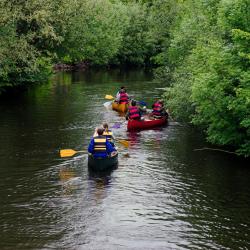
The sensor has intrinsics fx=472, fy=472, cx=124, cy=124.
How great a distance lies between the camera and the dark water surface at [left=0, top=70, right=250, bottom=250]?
1270 cm

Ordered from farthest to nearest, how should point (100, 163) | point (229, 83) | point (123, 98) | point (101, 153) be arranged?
point (123, 98)
point (229, 83)
point (101, 153)
point (100, 163)

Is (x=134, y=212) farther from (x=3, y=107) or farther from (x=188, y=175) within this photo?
(x=3, y=107)

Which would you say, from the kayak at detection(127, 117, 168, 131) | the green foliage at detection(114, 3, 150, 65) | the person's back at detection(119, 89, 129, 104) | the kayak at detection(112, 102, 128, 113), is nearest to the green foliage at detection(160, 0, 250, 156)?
the kayak at detection(127, 117, 168, 131)

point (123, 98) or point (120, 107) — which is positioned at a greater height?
point (123, 98)

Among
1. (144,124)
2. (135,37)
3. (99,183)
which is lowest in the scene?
(99,183)

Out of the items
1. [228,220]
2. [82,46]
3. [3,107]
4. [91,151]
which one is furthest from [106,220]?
[82,46]

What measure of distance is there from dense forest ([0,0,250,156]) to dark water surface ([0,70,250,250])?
5.50 feet

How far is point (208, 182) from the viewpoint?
17.2 metres

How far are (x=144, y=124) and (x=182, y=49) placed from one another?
852 cm

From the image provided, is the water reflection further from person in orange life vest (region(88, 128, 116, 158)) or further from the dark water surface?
person in orange life vest (region(88, 128, 116, 158))

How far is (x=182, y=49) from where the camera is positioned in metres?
32.3

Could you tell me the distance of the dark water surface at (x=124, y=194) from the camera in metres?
12.7

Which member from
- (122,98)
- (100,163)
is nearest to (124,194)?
(100,163)

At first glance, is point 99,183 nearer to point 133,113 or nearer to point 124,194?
point 124,194
